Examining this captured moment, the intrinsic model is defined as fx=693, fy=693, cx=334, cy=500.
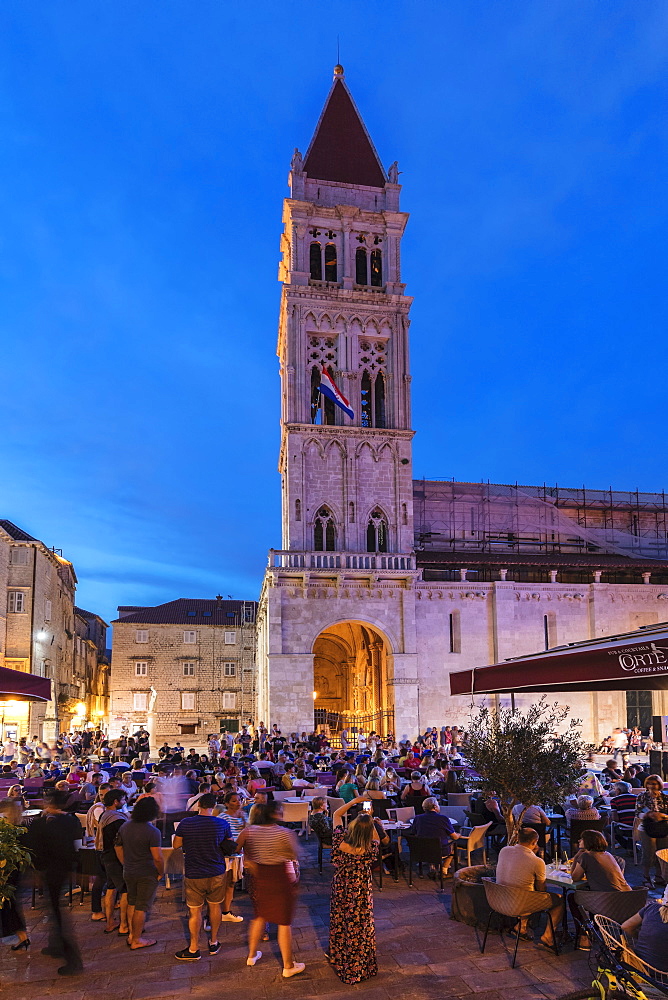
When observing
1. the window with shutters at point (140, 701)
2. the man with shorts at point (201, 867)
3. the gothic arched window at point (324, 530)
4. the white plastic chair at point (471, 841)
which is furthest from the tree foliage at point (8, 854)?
the window with shutters at point (140, 701)

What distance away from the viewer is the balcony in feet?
92.3

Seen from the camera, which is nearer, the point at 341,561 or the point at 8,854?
the point at 8,854

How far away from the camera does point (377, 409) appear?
32156 mm

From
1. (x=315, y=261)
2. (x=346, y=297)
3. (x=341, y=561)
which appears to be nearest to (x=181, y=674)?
(x=341, y=561)

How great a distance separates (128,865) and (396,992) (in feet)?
9.38

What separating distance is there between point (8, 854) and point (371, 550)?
81.0 ft

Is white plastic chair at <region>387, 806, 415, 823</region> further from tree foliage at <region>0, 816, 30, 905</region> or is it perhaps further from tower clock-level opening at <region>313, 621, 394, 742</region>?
tower clock-level opening at <region>313, 621, 394, 742</region>

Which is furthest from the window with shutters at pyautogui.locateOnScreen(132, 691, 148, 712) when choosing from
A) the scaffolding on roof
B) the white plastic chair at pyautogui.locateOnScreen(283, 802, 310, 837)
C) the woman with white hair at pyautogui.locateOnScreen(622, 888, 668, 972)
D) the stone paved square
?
the woman with white hair at pyautogui.locateOnScreen(622, 888, 668, 972)

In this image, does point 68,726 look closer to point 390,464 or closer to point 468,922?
point 390,464

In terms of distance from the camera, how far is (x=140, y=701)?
44.4m

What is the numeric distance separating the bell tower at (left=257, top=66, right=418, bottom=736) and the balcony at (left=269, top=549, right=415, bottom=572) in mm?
46

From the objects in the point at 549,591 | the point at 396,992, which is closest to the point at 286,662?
the point at 549,591

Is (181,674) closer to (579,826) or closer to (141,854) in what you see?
(579,826)

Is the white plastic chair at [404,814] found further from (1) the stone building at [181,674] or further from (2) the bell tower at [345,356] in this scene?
(1) the stone building at [181,674]
